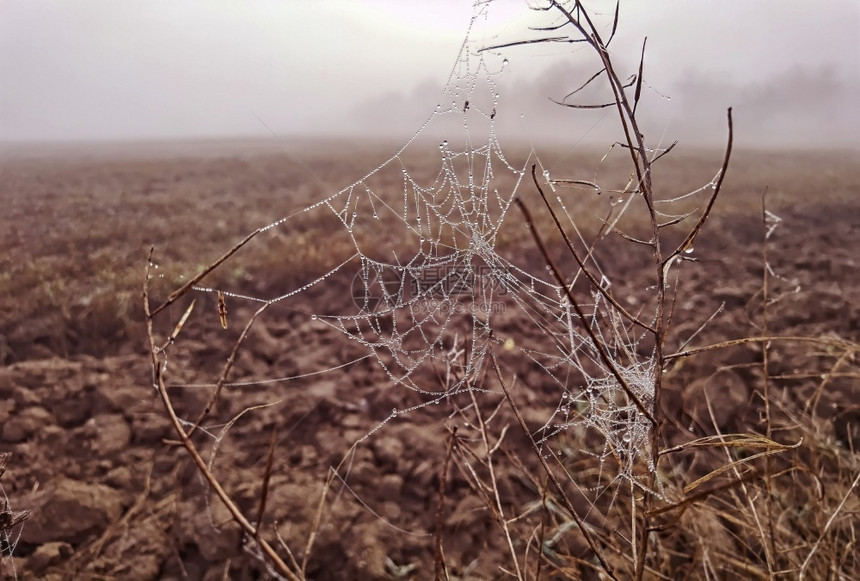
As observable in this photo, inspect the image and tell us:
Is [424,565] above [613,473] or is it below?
below

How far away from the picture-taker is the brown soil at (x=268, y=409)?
2301 millimetres

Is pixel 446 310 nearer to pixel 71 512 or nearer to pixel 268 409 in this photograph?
pixel 268 409

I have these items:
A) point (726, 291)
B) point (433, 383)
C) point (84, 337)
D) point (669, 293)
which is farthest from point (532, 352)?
point (84, 337)

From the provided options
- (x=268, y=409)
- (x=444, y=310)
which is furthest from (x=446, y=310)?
(x=268, y=409)

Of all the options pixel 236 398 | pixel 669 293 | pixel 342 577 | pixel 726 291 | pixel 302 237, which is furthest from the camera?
pixel 302 237

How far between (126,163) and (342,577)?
25.5ft

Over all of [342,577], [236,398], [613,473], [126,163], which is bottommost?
[342,577]

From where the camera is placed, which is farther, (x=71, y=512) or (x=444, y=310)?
(x=444, y=310)

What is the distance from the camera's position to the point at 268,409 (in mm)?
3047

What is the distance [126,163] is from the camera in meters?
7.96

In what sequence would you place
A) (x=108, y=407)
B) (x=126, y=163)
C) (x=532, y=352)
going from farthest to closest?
1. (x=126, y=163)
2. (x=532, y=352)
3. (x=108, y=407)

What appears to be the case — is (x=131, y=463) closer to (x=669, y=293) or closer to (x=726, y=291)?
(x=669, y=293)

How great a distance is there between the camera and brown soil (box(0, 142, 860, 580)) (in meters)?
2.30

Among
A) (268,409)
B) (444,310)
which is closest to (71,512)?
(268,409)
